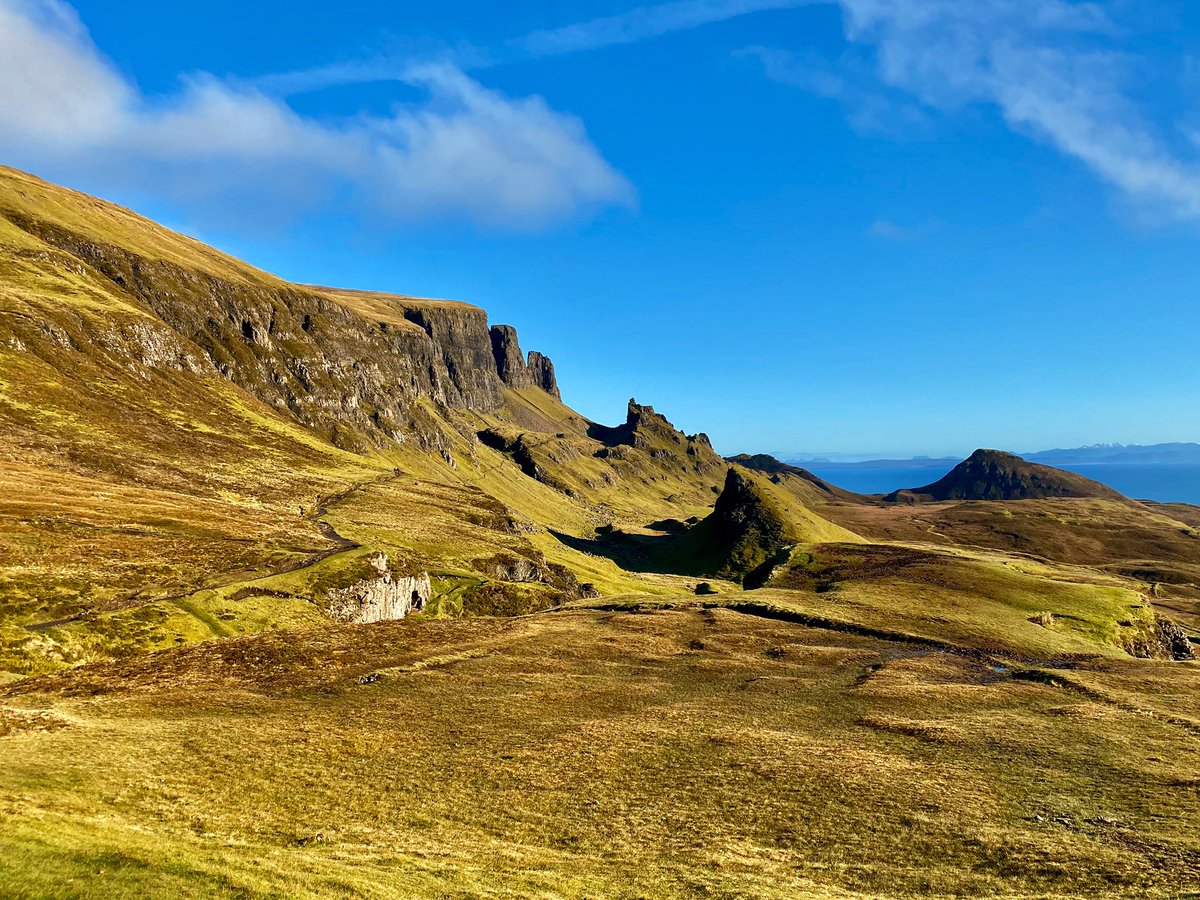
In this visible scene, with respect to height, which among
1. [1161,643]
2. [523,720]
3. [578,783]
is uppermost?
[1161,643]

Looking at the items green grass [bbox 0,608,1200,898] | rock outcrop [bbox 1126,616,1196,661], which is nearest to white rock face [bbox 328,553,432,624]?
green grass [bbox 0,608,1200,898]

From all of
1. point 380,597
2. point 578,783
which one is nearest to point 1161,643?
point 578,783

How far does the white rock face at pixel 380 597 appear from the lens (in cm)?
8944

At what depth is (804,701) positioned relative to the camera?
194 feet

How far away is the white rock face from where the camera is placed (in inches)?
3521

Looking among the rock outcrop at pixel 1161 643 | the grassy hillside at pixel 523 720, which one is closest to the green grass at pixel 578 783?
the grassy hillside at pixel 523 720

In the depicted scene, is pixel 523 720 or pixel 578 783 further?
pixel 523 720

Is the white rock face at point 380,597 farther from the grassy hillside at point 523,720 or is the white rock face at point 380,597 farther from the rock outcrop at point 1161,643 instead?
the rock outcrop at point 1161,643

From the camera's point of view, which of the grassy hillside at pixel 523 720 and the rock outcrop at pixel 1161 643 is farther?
the rock outcrop at pixel 1161 643

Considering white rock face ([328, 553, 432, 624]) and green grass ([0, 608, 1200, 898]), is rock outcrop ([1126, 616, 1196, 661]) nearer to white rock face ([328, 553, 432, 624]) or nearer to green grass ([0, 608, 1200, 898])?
green grass ([0, 608, 1200, 898])

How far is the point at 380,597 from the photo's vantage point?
95875 millimetres

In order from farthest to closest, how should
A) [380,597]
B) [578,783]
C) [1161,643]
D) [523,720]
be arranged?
[1161,643]
[380,597]
[523,720]
[578,783]

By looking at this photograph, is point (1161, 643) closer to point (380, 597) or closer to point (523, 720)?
point (523, 720)

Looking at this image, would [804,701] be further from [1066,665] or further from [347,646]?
[347,646]
